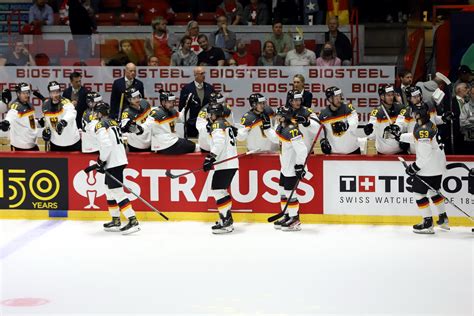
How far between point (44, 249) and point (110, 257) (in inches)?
34.3

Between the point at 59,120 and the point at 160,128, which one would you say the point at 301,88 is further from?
the point at 59,120

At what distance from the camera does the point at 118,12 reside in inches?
693

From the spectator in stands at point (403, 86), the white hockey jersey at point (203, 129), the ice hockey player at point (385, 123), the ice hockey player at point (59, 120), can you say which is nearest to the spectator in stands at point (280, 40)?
the spectator in stands at point (403, 86)

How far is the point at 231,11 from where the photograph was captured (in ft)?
55.3

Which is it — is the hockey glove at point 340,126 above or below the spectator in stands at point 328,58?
below

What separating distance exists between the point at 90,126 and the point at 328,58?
3.95 m

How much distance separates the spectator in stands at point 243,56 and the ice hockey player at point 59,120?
9.39ft

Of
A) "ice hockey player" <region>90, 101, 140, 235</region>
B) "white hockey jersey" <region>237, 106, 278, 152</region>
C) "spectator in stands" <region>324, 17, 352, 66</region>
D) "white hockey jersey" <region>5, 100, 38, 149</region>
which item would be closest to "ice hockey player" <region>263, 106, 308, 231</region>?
"white hockey jersey" <region>237, 106, 278, 152</region>

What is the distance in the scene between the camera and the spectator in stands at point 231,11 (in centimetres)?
1641

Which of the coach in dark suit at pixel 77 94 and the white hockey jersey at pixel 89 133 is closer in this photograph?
the white hockey jersey at pixel 89 133

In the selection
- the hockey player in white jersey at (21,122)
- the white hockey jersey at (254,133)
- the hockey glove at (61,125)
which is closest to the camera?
the white hockey jersey at (254,133)

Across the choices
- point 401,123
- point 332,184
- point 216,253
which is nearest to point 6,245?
point 216,253

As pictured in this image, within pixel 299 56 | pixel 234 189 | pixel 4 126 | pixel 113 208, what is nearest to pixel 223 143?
pixel 234 189

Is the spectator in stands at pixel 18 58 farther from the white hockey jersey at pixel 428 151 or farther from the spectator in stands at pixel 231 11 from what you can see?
the white hockey jersey at pixel 428 151
